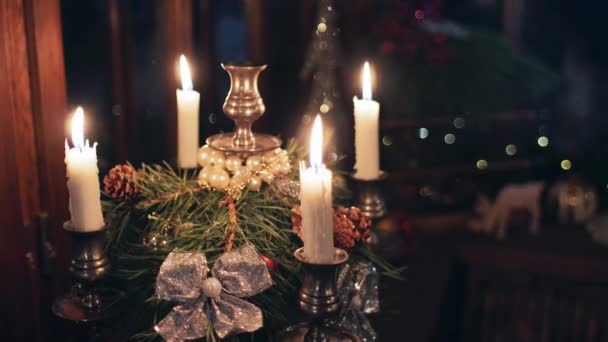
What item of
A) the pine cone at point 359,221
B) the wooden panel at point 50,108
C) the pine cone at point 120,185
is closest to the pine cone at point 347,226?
the pine cone at point 359,221

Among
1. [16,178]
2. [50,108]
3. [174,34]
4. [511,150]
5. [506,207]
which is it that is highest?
[174,34]

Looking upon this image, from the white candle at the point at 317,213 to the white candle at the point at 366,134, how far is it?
0.23 metres

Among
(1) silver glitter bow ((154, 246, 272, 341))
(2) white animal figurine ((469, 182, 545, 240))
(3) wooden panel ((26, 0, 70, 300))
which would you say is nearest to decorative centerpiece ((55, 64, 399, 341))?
(1) silver glitter bow ((154, 246, 272, 341))

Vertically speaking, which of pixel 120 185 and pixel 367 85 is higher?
pixel 367 85

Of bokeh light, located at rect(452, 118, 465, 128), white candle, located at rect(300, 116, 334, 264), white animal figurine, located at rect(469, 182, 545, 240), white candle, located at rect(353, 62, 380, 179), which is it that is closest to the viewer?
white candle, located at rect(300, 116, 334, 264)

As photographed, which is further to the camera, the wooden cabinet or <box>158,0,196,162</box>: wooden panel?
<box>158,0,196,162</box>: wooden panel

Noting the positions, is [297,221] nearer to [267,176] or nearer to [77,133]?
[267,176]

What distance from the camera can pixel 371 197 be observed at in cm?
111

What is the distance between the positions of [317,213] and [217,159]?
24 centimetres

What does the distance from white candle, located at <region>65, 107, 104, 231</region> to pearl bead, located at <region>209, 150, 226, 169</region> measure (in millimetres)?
186

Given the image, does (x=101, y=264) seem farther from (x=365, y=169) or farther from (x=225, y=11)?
(x=225, y=11)

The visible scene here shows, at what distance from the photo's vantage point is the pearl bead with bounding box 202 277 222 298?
0.89 meters

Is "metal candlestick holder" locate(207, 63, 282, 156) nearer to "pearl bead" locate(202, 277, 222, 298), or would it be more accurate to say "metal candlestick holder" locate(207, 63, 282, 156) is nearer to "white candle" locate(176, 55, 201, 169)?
"white candle" locate(176, 55, 201, 169)

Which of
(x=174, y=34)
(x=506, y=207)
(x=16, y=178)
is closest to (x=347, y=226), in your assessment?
(x=16, y=178)
